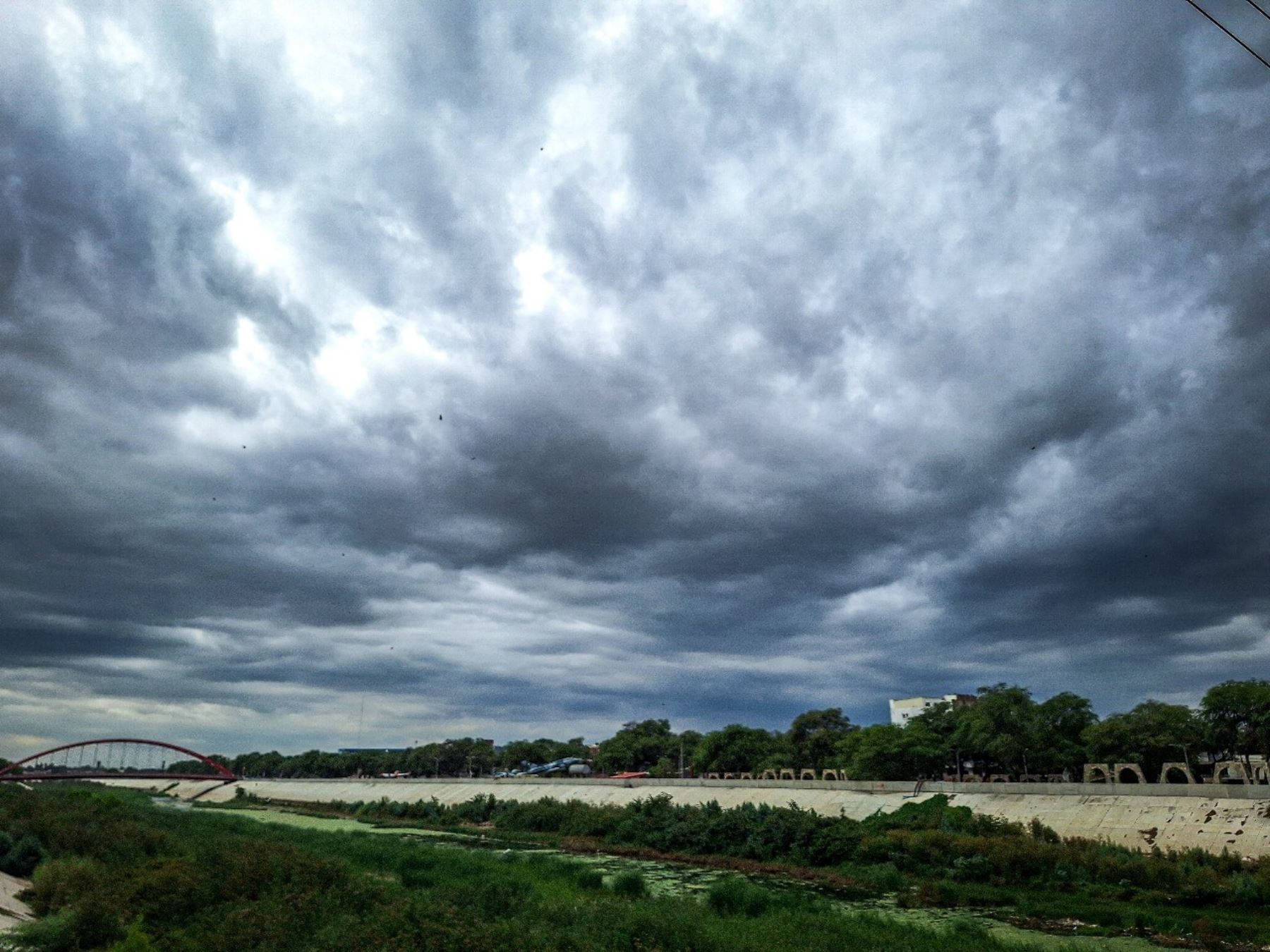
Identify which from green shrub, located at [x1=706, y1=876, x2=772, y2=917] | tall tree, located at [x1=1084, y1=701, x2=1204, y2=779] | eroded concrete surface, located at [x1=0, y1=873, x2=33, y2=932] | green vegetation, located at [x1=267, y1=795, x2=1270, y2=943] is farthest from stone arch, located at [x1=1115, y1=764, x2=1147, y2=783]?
eroded concrete surface, located at [x1=0, y1=873, x2=33, y2=932]

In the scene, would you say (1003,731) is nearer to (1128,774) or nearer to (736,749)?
(1128,774)

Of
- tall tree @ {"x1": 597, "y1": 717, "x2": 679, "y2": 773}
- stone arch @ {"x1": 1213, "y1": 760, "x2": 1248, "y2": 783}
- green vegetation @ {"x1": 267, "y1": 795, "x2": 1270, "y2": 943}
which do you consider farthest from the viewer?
tall tree @ {"x1": 597, "y1": 717, "x2": 679, "y2": 773}

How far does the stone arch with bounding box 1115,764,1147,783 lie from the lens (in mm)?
63881

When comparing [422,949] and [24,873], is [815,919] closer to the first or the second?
[422,949]

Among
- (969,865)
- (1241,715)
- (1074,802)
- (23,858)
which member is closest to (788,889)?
(969,865)

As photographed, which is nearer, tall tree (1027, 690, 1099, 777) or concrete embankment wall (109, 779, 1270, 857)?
concrete embankment wall (109, 779, 1270, 857)

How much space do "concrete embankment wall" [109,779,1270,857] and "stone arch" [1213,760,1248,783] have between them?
28698 millimetres

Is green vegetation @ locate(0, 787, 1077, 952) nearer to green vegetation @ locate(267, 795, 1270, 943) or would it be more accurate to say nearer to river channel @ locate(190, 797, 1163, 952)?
river channel @ locate(190, 797, 1163, 952)

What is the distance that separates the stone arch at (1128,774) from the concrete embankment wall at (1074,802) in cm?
2059

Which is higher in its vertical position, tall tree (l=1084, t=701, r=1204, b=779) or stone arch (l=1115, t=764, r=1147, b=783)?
tall tree (l=1084, t=701, r=1204, b=779)

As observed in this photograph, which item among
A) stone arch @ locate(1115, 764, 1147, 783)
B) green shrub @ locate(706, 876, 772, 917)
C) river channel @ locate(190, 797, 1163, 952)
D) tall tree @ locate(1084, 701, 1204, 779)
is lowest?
river channel @ locate(190, 797, 1163, 952)

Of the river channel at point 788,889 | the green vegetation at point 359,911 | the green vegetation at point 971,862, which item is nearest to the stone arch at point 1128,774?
the green vegetation at point 971,862

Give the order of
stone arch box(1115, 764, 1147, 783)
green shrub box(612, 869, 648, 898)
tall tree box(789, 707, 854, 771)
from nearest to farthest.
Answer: green shrub box(612, 869, 648, 898) < stone arch box(1115, 764, 1147, 783) < tall tree box(789, 707, 854, 771)

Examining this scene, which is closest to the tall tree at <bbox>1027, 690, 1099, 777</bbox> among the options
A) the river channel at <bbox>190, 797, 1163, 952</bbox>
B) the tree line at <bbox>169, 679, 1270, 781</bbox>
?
the tree line at <bbox>169, 679, 1270, 781</bbox>
